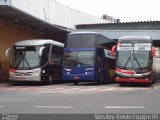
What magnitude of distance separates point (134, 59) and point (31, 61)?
6726 mm

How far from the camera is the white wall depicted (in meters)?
42.3

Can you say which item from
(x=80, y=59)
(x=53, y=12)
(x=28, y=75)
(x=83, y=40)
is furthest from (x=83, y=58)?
(x=53, y=12)

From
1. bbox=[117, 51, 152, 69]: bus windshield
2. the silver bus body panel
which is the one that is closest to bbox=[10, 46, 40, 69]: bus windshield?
the silver bus body panel

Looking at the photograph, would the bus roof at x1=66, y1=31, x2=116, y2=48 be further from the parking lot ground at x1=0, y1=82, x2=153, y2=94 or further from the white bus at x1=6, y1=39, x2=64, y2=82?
the parking lot ground at x1=0, y1=82, x2=153, y2=94

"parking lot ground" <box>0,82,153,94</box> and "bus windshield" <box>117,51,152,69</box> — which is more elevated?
"bus windshield" <box>117,51,152,69</box>

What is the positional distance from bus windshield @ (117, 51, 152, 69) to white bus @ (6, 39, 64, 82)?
16.4ft

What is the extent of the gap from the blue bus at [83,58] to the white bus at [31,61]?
1.32m

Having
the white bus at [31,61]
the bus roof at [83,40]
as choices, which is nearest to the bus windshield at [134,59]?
the bus roof at [83,40]

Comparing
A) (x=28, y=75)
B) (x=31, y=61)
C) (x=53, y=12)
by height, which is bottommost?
(x=28, y=75)

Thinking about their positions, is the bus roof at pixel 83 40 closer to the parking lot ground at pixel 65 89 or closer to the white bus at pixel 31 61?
the white bus at pixel 31 61

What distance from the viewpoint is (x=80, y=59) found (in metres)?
30.9

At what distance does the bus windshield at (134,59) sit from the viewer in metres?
29.4

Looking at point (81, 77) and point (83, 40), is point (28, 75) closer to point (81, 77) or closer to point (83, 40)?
point (81, 77)

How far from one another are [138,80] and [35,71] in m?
6.68
